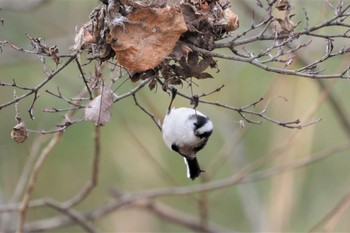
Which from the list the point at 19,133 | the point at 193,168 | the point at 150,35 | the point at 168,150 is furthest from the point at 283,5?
the point at 168,150

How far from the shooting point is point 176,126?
6.55ft

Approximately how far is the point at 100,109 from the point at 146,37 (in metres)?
0.19

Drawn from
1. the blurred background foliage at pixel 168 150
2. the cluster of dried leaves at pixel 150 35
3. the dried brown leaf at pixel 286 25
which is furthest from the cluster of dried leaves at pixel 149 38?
the blurred background foliage at pixel 168 150

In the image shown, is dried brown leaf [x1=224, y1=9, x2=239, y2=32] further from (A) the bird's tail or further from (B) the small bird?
(A) the bird's tail

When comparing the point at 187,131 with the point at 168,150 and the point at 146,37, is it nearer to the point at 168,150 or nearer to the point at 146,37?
the point at 146,37

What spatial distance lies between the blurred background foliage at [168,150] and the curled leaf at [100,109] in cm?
189

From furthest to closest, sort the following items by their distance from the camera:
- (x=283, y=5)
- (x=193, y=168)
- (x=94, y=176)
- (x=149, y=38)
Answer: (x=94, y=176)
(x=193, y=168)
(x=283, y=5)
(x=149, y=38)

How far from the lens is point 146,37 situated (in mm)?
1730

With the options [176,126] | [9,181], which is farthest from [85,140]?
[176,126]

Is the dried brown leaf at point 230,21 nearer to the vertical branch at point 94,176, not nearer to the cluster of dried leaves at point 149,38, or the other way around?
the cluster of dried leaves at point 149,38

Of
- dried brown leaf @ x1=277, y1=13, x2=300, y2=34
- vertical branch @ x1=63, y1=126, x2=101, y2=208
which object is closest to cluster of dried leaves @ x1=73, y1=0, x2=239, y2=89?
dried brown leaf @ x1=277, y1=13, x2=300, y2=34

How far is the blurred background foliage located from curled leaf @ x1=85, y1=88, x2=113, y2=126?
1890 mm

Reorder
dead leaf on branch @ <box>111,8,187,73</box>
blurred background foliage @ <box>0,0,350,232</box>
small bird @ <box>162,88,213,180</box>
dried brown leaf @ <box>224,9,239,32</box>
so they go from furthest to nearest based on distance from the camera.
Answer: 1. blurred background foliage @ <box>0,0,350,232</box>
2. small bird @ <box>162,88,213,180</box>
3. dried brown leaf @ <box>224,9,239,32</box>
4. dead leaf on branch @ <box>111,8,187,73</box>

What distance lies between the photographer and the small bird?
196 cm
